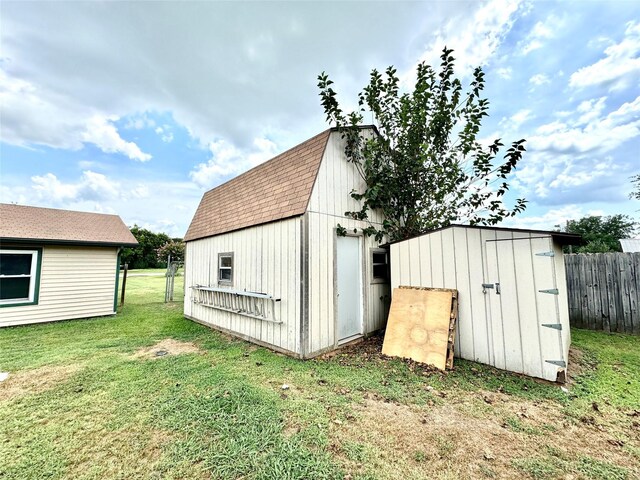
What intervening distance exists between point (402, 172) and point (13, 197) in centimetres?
3078

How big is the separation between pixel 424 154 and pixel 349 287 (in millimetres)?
3297

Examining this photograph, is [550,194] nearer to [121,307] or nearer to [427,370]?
[427,370]

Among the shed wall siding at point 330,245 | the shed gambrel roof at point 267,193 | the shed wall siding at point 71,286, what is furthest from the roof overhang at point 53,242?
the shed wall siding at point 330,245

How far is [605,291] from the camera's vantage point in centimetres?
588

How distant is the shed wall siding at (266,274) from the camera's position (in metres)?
4.54

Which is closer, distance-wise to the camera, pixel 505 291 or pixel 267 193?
pixel 505 291

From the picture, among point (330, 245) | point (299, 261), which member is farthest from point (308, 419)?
point (330, 245)

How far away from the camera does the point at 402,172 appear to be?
5.69m

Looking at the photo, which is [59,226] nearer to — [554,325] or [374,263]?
[374,263]

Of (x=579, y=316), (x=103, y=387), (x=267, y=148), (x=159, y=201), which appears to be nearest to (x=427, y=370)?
(x=103, y=387)

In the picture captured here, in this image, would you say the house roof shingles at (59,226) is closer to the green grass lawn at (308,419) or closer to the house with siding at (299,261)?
the green grass lawn at (308,419)

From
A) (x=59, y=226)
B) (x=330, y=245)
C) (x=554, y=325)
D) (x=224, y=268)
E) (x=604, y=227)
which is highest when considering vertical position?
(x=604, y=227)

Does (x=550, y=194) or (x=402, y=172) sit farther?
(x=550, y=194)

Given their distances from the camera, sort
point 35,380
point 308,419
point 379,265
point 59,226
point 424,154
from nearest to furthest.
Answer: point 308,419 < point 35,380 < point 424,154 < point 379,265 < point 59,226
